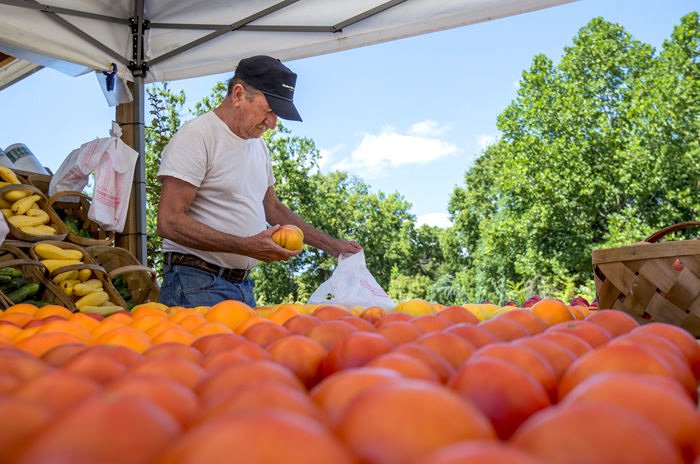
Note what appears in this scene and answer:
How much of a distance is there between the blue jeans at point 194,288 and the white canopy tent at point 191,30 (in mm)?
1879

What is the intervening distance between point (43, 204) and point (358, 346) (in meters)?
3.62

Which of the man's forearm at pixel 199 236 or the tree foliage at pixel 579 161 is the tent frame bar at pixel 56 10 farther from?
the tree foliage at pixel 579 161

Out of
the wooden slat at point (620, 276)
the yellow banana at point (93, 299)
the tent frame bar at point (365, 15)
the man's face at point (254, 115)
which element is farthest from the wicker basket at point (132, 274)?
the wooden slat at point (620, 276)

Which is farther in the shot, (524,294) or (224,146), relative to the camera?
(524,294)

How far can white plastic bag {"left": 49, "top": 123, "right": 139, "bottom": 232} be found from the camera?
4.26m

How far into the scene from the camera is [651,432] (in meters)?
0.46

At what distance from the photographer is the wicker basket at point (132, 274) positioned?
378 centimetres

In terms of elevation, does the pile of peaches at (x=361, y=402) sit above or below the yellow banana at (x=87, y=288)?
above

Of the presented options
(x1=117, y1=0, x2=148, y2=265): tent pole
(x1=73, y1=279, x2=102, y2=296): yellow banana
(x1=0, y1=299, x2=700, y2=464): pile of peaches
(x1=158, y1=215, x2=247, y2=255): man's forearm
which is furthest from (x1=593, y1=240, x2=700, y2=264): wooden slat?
(x1=117, y1=0, x2=148, y2=265): tent pole

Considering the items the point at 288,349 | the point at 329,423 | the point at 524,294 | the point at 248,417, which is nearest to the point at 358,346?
the point at 288,349

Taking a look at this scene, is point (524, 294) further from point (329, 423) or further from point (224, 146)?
point (329, 423)

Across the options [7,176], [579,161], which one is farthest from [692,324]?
[579,161]

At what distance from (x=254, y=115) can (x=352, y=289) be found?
3.14ft

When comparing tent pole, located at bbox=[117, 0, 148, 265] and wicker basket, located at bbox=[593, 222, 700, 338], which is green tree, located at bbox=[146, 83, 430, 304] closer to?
tent pole, located at bbox=[117, 0, 148, 265]
